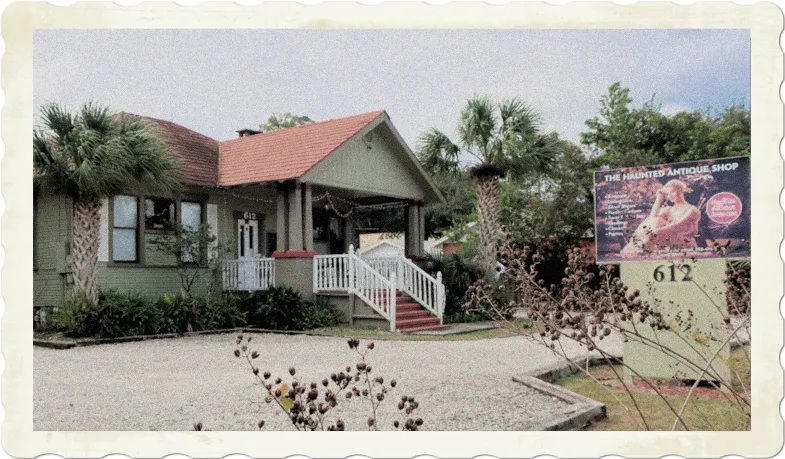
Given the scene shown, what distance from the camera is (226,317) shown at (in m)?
11.3

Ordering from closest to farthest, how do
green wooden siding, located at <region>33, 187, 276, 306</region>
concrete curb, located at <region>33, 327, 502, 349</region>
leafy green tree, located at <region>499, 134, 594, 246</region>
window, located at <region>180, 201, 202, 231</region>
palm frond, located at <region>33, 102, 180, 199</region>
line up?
concrete curb, located at <region>33, 327, 502, 349</region> < palm frond, located at <region>33, 102, 180, 199</region> < green wooden siding, located at <region>33, 187, 276, 306</region> < leafy green tree, located at <region>499, 134, 594, 246</region> < window, located at <region>180, 201, 202, 231</region>

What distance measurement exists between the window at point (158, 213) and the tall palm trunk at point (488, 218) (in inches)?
220

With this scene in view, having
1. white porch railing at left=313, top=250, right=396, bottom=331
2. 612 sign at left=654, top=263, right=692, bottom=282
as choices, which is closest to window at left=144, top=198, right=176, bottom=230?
white porch railing at left=313, top=250, right=396, bottom=331

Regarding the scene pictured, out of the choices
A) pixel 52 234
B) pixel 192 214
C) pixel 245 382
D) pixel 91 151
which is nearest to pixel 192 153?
pixel 192 214

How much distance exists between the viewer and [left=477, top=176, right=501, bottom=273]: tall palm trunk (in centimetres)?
1368

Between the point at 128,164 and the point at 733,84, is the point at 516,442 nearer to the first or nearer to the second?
the point at 733,84

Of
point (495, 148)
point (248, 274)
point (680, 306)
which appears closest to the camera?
point (680, 306)

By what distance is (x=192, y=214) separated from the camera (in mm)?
13367

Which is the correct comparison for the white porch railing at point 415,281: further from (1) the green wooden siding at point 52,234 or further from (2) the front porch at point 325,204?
(1) the green wooden siding at point 52,234

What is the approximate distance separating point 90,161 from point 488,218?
23.4 ft

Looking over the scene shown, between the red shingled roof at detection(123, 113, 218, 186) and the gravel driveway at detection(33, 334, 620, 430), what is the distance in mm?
3556

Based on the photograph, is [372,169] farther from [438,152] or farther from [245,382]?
[245,382]

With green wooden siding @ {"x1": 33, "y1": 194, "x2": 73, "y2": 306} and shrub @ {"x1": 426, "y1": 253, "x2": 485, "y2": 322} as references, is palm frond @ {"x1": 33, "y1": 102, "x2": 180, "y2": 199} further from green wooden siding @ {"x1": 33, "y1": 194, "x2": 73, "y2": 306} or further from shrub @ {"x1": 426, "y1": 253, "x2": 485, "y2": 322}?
shrub @ {"x1": 426, "y1": 253, "x2": 485, "y2": 322}

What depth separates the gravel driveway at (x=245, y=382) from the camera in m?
5.07
